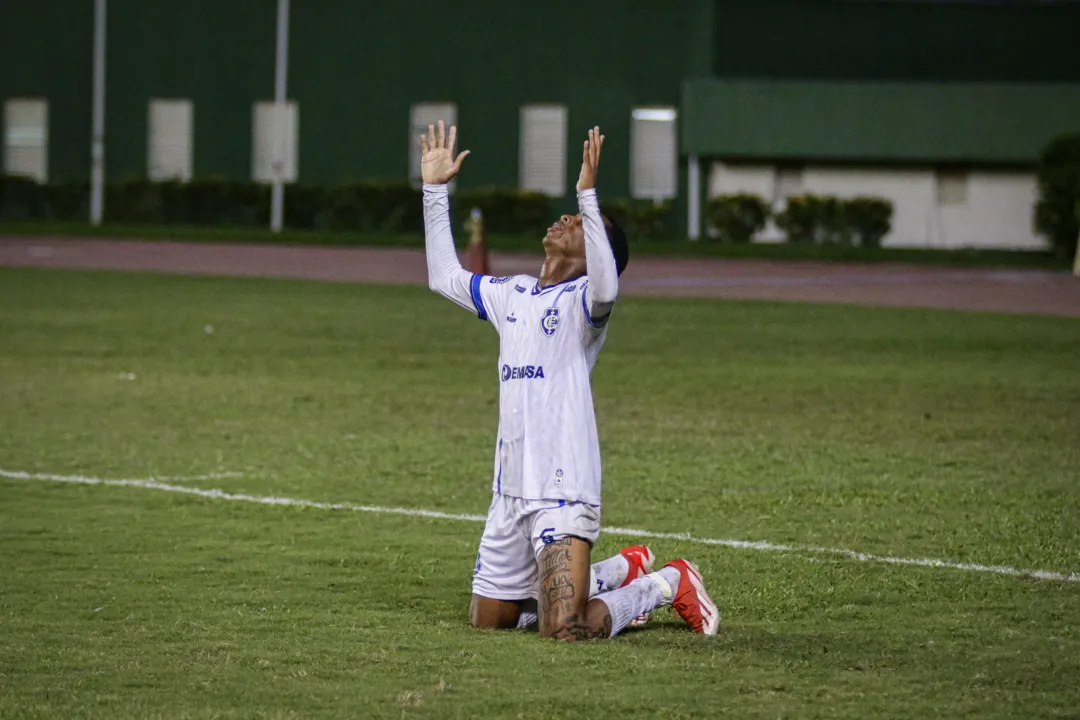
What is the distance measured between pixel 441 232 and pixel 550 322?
0.75 m

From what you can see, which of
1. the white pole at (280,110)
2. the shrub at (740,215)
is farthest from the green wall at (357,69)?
the shrub at (740,215)

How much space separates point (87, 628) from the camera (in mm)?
7078

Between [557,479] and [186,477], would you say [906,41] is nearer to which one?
[186,477]

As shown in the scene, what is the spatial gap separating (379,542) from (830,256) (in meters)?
30.4

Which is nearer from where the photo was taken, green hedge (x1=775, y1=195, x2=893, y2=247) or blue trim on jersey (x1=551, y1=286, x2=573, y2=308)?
blue trim on jersey (x1=551, y1=286, x2=573, y2=308)

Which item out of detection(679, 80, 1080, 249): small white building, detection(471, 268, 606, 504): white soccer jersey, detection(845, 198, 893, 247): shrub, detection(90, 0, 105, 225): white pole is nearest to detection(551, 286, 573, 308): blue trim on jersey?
detection(471, 268, 606, 504): white soccer jersey

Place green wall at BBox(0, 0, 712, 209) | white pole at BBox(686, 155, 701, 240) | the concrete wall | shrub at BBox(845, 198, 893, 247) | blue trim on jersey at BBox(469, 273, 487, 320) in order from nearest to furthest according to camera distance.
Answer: blue trim on jersey at BBox(469, 273, 487, 320), shrub at BBox(845, 198, 893, 247), the concrete wall, white pole at BBox(686, 155, 701, 240), green wall at BBox(0, 0, 712, 209)

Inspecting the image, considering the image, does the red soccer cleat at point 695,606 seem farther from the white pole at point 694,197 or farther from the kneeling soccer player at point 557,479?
the white pole at point 694,197

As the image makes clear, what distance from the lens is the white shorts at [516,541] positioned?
6934 mm

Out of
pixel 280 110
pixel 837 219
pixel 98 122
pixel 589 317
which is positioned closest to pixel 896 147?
pixel 837 219

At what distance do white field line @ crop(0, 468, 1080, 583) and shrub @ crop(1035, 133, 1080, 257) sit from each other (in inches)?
1126

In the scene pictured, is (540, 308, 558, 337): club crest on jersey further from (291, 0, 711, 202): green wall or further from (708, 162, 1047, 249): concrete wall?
(291, 0, 711, 202): green wall

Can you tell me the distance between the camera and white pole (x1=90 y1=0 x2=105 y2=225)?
1788 inches

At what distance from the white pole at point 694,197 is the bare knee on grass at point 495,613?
3748 centimetres
